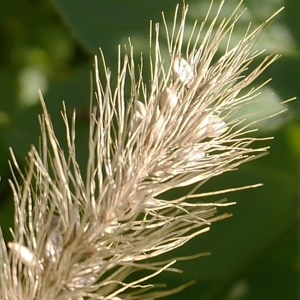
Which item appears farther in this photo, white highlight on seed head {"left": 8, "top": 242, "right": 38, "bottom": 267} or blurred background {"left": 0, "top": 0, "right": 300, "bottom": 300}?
blurred background {"left": 0, "top": 0, "right": 300, "bottom": 300}

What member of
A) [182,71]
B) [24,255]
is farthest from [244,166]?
[24,255]

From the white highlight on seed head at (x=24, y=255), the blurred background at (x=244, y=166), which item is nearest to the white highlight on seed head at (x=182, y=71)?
the white highlight on seed head at (x=24, y=255)

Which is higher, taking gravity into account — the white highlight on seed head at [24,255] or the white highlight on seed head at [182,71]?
the white highlight on seed head at [182,71]

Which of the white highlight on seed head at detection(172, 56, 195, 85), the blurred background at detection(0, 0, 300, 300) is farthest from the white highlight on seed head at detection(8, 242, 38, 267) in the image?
the blurred background at detection(0, 0, 300, 300)

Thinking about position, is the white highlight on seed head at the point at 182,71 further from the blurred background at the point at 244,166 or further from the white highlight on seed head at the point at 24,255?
the blurred background at the point at 244,166

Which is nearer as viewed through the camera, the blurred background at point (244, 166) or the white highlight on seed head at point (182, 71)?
the white highlight on seed head at point (182, 71)

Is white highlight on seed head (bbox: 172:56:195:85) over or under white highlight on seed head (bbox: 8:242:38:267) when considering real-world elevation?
over

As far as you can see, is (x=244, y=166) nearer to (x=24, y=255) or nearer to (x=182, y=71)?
(x=182, y=71)

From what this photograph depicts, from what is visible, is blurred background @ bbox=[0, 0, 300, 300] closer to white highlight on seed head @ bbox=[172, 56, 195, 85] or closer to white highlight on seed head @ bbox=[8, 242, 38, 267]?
white highlight on seed head @ bbox=[172, 56, 195, 85]
